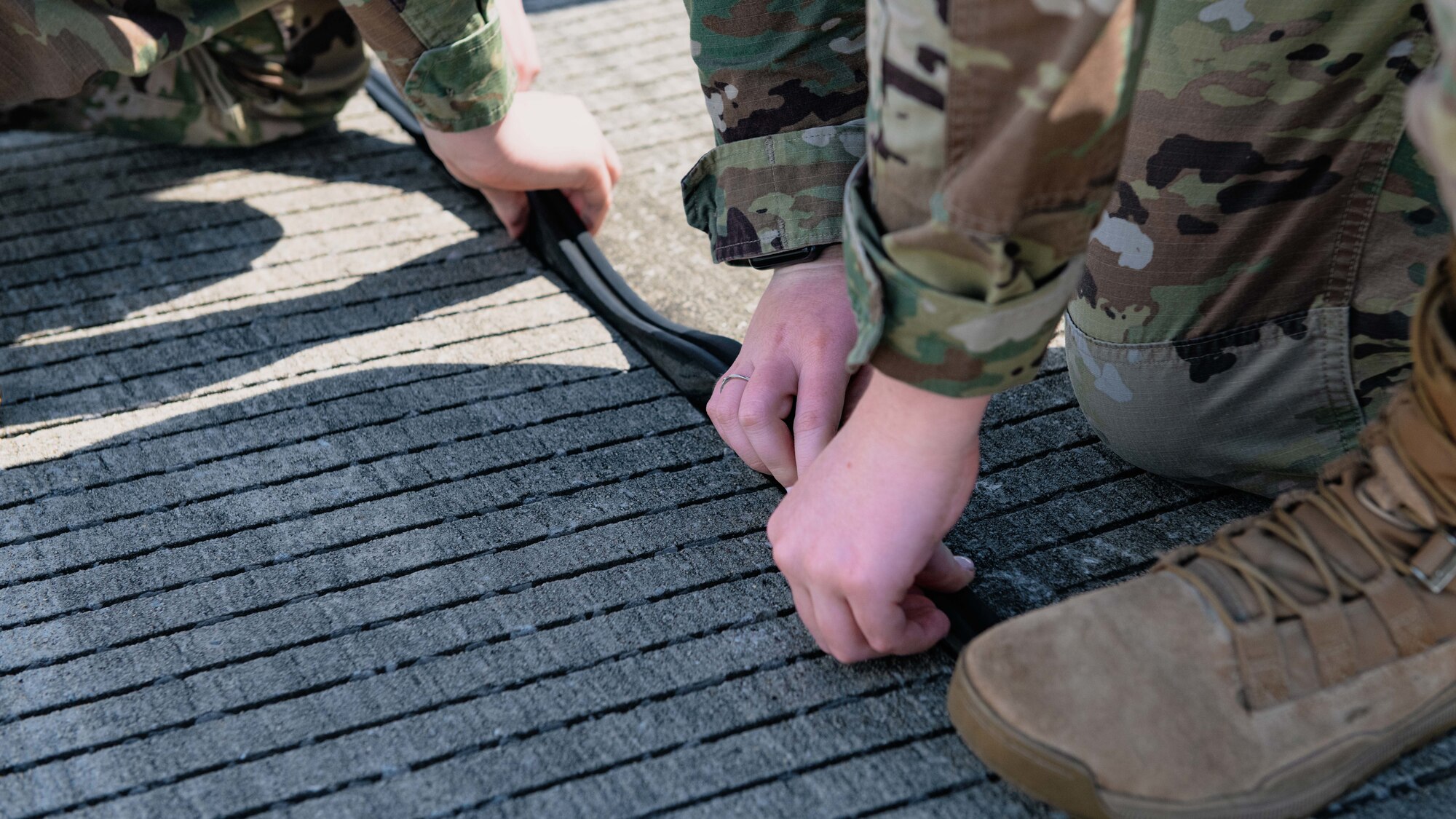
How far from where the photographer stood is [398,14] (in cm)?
115

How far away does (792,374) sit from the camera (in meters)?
0.95

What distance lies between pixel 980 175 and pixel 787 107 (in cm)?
40

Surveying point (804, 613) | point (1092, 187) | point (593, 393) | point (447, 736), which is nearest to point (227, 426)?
point (593, 393)

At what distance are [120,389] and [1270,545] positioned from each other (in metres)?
0.99

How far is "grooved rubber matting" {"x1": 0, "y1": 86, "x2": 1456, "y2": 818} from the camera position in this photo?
0.77 metres

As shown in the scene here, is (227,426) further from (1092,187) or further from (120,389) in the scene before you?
(1092,187)

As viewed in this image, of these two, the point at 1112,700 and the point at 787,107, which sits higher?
the point at 787,107

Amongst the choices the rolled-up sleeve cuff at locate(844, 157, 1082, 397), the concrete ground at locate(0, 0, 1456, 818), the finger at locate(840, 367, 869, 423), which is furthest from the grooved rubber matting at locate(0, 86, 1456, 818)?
the rolled-up sleeve cuff at locate(844, 157, 1082, 397)

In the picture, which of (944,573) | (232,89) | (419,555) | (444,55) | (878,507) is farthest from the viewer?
(232,89)

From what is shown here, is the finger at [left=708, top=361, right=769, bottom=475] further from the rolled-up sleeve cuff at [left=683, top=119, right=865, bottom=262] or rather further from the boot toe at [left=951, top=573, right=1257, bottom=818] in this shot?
the boot toe at [left=951, top=573, right=1257, bottom=818]

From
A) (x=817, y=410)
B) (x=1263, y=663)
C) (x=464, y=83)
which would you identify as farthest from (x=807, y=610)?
(x=464, y=83)

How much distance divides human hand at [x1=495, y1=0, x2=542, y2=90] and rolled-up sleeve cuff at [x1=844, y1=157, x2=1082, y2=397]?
2.65ft

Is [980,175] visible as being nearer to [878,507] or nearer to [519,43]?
[878,507]

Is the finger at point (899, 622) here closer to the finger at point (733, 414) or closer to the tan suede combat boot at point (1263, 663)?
the tan suede combat boot at point (1263, 663)
